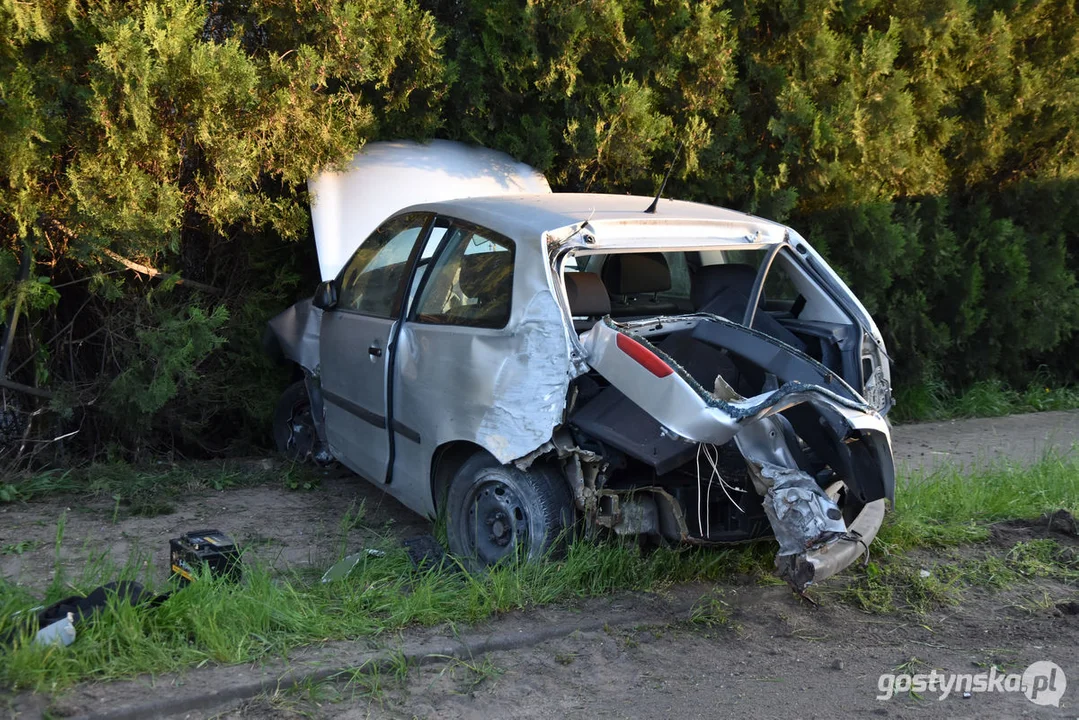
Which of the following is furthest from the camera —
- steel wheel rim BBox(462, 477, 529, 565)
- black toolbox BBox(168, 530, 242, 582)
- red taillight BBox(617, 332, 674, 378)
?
steel wheel rim BBox(462, 477, 529, 565)

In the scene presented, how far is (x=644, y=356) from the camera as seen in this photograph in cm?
399

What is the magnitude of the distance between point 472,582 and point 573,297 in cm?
143

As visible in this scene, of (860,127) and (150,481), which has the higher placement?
(860,127)

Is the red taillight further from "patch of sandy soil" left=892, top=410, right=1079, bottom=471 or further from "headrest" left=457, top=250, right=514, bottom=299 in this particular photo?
"patch of sandy soil" left=892, top=410, right=1079, bottom=471

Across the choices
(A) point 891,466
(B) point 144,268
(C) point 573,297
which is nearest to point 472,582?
(C) point 573,297

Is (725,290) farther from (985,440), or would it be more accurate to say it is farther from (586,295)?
(985,440)

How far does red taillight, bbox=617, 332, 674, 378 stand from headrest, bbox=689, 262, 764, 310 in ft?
5.30

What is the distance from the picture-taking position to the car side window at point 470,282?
15.0ft

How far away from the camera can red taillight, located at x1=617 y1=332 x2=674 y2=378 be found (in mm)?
3930

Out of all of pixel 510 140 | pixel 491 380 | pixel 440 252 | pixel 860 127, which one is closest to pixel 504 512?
pixel 491 380

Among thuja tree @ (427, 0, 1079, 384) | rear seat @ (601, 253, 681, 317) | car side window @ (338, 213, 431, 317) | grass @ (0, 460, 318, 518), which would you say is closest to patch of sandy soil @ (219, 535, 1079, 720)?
rear seat @ (601, 253, 681, 317)

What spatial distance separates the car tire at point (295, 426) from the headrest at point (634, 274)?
2292mm

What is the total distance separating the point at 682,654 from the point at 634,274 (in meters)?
2.25

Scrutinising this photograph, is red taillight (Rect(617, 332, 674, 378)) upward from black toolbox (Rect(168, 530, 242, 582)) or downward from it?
upward
